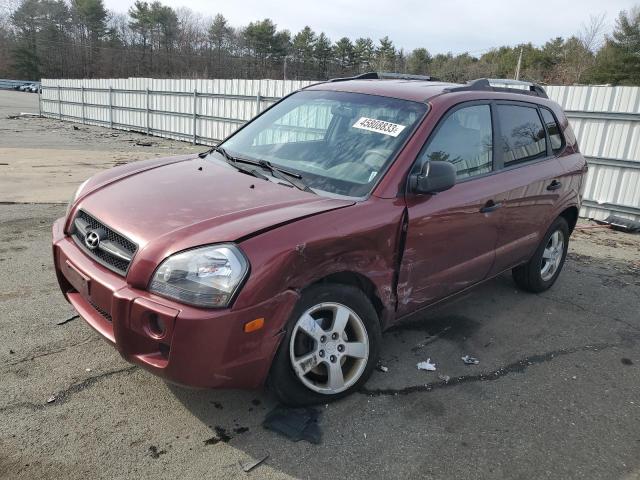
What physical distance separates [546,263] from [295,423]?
335cm

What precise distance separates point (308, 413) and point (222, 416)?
1.55 ft

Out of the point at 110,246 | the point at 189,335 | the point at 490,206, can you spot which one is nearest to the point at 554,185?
the point at 490,206

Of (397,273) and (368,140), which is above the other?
(368,140)

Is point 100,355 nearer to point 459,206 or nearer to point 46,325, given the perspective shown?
point 46,325

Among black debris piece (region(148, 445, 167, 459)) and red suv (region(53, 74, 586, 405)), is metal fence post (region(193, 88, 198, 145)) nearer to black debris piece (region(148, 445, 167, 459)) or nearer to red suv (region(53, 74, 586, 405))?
red suv (region(53, 74, 586, 405))

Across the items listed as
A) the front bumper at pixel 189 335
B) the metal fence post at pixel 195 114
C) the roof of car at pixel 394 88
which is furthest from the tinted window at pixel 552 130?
the metal fence post at pixel 195 114

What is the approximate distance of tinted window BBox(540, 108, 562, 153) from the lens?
4.63m

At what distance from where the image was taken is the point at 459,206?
134 inches

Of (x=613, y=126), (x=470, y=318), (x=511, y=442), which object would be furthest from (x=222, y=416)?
(x=613, y=126)

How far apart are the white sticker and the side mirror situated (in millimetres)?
366

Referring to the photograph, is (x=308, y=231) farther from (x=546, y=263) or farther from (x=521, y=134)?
(x=546, y=263)

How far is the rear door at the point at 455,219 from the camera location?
317cm

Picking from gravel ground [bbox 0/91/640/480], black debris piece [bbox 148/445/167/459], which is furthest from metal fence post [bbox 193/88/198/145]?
black debris piece [bbox 148/445/167/459]

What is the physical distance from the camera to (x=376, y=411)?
9.57 feet
